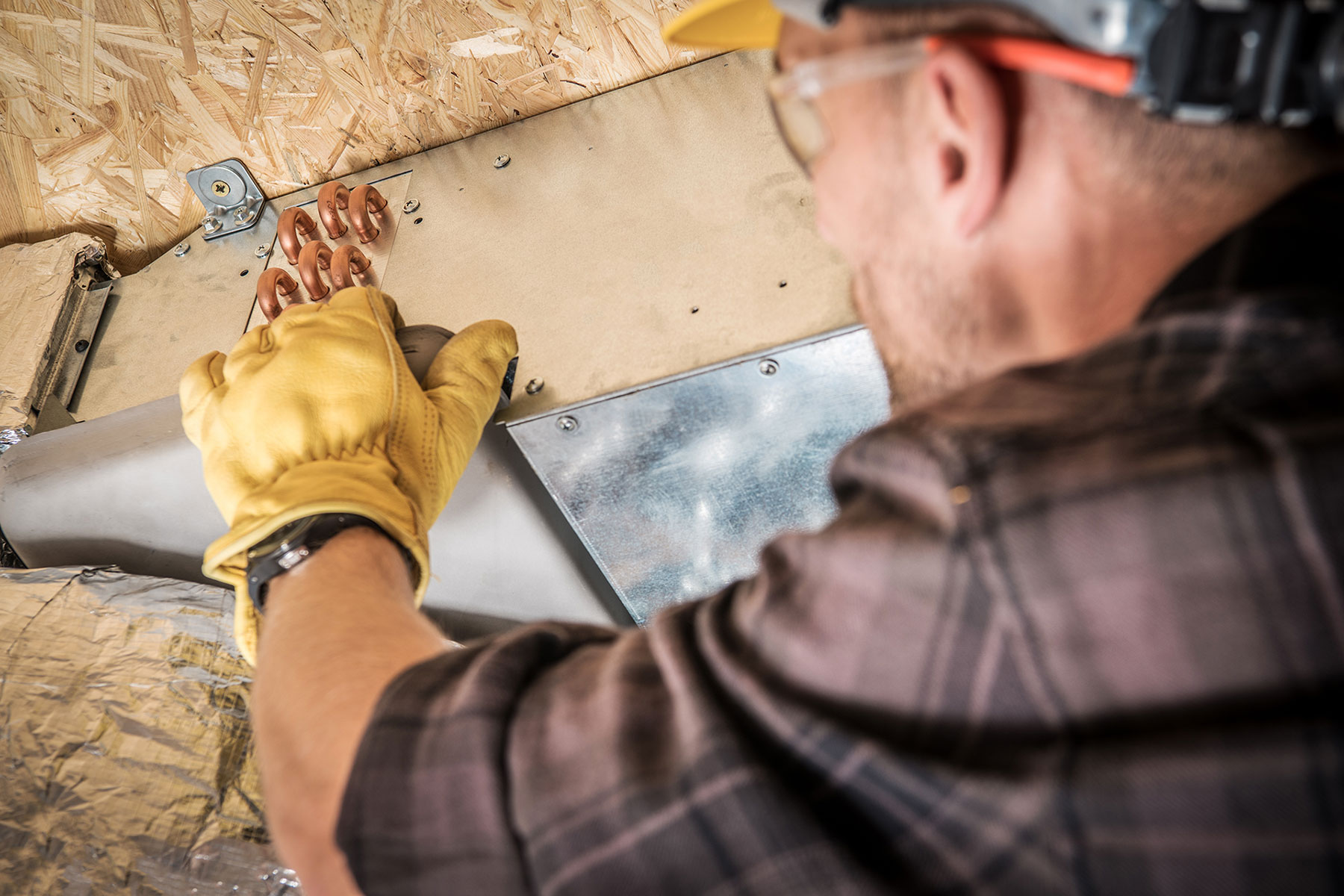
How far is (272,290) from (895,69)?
1052mm

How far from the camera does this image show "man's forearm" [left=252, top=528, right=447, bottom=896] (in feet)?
2.13

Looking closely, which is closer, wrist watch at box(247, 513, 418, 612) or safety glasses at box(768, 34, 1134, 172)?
safety glasses at box(768, 34, 1134, 172)

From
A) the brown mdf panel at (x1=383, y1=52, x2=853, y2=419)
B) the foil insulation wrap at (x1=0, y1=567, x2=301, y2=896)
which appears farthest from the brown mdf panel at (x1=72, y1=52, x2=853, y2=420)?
the foil insulation wrap at (x1=0, y1=567, x2=301, y2=896)

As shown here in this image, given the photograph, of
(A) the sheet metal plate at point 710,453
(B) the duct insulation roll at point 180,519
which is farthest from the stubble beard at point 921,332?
(B) the duct insulation roll at point 180,519

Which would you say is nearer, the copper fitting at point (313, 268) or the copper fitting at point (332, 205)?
the copper fitting at point (313, 268)

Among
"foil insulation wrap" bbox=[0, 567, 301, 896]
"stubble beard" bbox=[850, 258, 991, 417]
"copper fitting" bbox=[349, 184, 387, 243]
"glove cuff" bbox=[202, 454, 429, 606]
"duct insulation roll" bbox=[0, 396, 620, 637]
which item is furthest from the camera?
"copper fitting" bbox=[349, 184, 387, 243]

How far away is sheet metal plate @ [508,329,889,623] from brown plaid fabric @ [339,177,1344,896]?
0.56 m

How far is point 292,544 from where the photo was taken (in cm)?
84

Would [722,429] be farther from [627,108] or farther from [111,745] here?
[111,745]

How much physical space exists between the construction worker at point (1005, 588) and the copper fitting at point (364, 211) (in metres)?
0.93

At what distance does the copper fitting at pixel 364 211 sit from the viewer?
1422mm

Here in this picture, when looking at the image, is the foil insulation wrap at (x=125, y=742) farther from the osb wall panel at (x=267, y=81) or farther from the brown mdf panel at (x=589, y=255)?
the osb wall panel at (x=267, y=81)

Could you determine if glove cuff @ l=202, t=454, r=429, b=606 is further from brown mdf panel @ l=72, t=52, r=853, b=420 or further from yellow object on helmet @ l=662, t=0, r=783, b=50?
yellow object on helmet @ l=662, t=0, r=783, b=50

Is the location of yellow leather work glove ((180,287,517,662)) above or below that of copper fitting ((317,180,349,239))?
below
